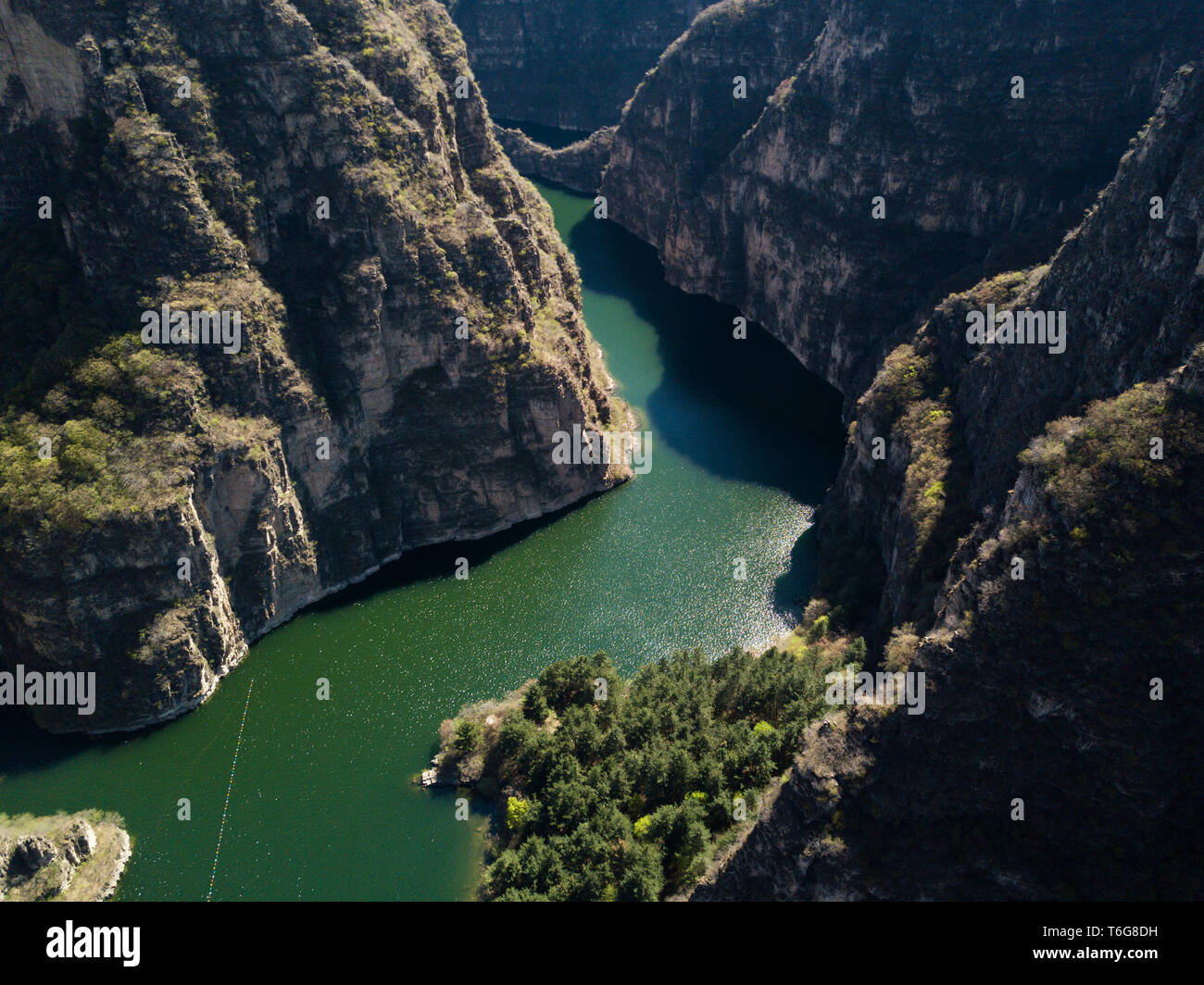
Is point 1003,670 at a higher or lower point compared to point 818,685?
higher

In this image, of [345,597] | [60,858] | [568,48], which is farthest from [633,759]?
[568,48]

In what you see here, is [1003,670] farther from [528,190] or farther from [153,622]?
[528,190]

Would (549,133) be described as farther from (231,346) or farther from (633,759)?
(633,759)

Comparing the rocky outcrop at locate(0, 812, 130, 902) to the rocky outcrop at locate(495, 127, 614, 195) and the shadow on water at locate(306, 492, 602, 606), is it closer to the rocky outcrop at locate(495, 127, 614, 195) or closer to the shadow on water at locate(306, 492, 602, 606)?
the shadow on water at locate(306, 492, 602, 606)

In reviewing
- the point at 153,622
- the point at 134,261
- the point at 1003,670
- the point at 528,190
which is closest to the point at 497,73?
the point at 528,190

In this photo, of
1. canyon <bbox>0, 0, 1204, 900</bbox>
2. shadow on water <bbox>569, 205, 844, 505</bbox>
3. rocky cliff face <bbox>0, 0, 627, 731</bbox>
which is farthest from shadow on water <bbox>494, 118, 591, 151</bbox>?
rocky cliff face <bbox>0, 0, 627, 731</bbox>
